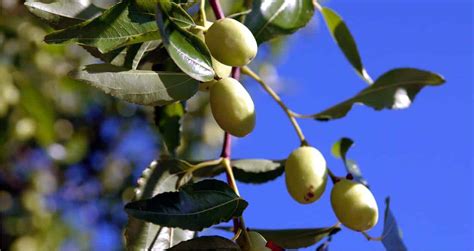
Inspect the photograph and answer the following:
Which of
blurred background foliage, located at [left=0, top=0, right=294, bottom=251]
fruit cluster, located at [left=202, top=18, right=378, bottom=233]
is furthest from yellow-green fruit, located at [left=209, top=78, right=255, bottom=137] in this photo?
blurred background foliage, located at [left=0, top=0, right=294, bottom=251]

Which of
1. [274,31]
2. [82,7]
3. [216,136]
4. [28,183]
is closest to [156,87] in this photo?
[82,7]

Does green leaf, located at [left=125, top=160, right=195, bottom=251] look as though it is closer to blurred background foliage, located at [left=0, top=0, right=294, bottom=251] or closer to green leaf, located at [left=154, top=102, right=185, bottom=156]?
green leaf, located at [left=154, top=102, right=185, bottom=156]

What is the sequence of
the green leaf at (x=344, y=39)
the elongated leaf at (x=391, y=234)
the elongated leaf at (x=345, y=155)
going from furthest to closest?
the green leaf at (x=344, y=39), the elongated leaf at (x=345, y=155), the elongated leaf at (x=391, y=234)

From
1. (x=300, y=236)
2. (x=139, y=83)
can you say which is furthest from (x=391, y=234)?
(x=139, y=83)

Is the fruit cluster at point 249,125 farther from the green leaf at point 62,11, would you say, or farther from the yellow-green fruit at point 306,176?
the green leaf at point 62,11

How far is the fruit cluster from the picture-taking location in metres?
0.77

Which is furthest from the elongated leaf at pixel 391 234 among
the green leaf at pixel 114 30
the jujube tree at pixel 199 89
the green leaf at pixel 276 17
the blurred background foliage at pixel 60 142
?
the blurred background foliage at pixel 60 142

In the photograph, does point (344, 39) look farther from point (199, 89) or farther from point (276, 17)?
point (199, 89)

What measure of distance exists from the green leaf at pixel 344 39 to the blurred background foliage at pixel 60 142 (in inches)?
50.0

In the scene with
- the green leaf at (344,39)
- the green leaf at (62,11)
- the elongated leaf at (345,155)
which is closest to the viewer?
the green leaf at (62,11)

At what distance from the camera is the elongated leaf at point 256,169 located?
42.9 inches

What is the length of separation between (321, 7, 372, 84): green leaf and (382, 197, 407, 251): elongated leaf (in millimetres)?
229

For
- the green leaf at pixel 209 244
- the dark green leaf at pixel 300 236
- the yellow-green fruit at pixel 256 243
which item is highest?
the yellow-green fruit at pixel 256 243

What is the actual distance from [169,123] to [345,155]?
0.78ft
